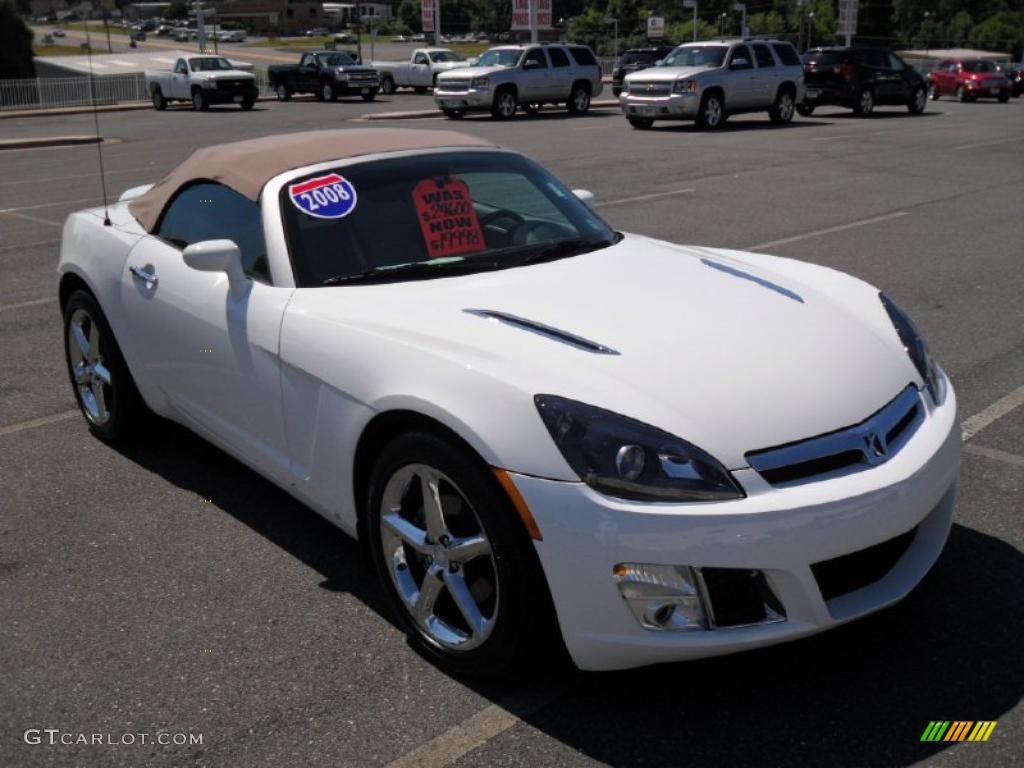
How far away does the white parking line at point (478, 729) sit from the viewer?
2938mm

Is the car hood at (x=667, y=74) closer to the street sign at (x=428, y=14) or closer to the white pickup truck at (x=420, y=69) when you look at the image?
the white pickup truck at (x=420, y=69)

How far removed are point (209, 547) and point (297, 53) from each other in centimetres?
9323

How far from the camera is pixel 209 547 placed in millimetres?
4258

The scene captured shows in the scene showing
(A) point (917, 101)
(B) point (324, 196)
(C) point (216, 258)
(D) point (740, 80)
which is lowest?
(A) point (917, 101)

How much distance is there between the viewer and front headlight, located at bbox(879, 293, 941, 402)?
12.1ft

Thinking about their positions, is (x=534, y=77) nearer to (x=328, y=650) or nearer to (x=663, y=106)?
(x=663, y=106)

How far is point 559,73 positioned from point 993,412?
87.7 ft

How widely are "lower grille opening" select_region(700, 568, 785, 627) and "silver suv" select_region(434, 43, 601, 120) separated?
2744cm

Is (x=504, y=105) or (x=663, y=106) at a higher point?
(x=663, y=106)

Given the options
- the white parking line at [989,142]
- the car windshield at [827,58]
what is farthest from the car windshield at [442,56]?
the white parking line at [989,142]

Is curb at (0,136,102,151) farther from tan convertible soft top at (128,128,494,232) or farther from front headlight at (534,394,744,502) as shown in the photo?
front headlight at (534,394,744,502)

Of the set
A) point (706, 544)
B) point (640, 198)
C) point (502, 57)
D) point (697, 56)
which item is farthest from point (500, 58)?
point (706, 544)

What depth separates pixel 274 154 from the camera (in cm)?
449

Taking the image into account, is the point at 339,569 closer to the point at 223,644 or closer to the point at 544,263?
the point at 223,644
